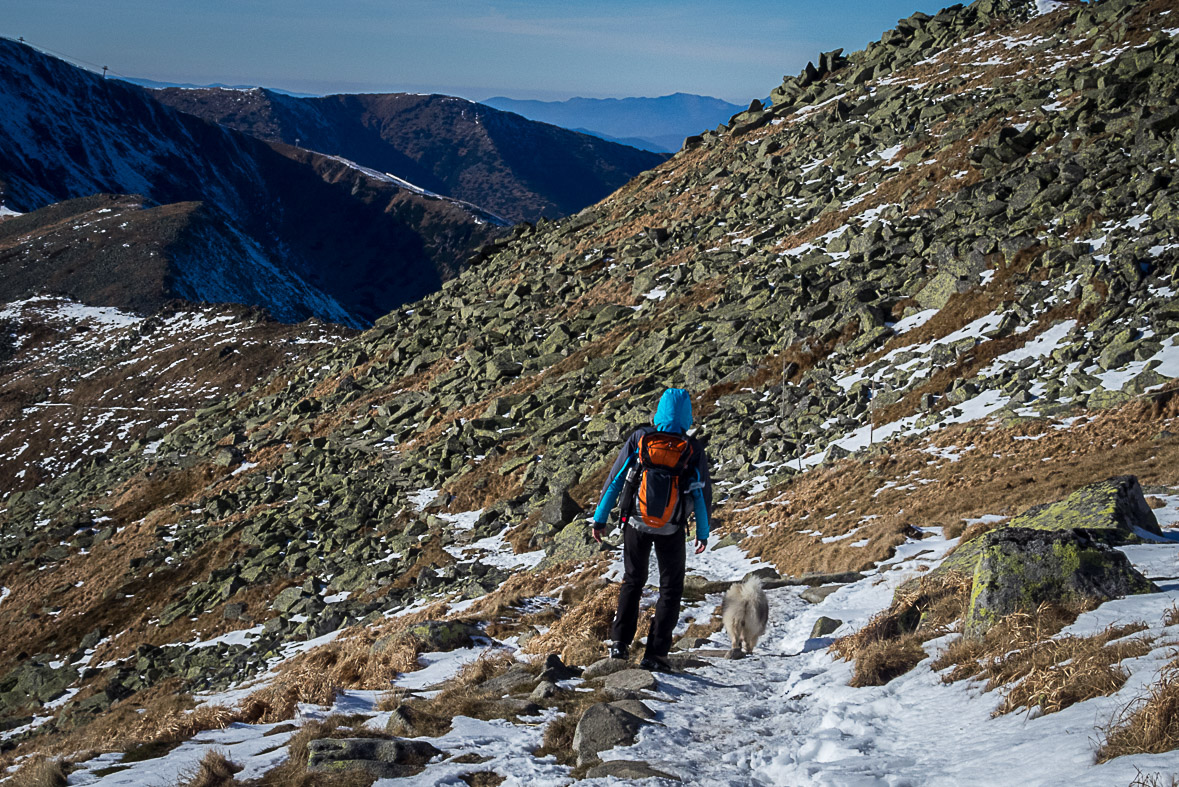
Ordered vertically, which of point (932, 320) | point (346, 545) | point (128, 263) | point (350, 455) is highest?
point (128, 263)

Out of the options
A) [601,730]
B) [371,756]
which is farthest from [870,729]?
[371,756]

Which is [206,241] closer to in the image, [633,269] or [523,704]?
[633,269]

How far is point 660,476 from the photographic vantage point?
26.0 feet

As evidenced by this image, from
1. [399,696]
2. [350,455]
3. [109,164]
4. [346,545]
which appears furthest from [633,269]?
[109,164]

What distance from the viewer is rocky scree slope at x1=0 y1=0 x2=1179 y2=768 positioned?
1764 centimetres

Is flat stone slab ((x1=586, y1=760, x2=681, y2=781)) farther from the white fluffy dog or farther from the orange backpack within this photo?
the white fluffy dog

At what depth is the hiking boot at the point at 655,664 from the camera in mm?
8258

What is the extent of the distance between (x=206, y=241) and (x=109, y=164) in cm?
10631

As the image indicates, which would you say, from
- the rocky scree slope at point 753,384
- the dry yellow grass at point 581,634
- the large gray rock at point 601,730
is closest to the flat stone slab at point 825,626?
the dry yellow grass at point 581,634

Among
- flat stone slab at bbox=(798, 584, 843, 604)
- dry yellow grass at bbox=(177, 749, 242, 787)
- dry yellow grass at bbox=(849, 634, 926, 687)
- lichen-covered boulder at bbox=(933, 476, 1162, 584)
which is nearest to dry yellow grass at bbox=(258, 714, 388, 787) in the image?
dry yellow grass at bbox=(177, 749, 242, 787)

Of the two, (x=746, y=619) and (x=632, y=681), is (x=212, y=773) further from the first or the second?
(x=746, y=619)

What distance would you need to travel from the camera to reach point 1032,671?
215 inches

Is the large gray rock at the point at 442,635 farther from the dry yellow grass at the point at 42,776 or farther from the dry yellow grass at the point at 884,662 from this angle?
the dry yellow grass at the point at 884,662

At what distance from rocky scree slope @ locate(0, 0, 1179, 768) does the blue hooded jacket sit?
3.30 meters
